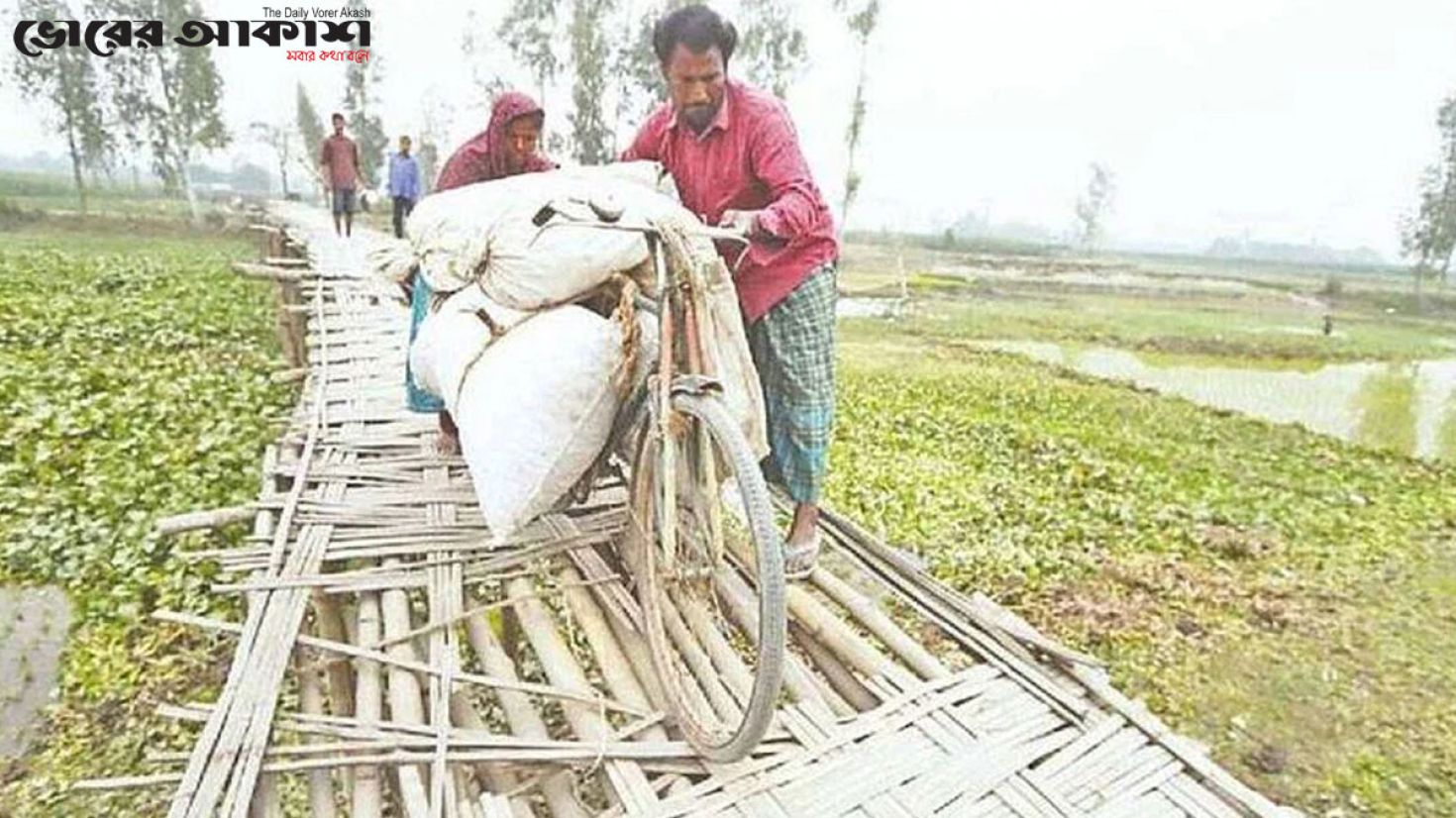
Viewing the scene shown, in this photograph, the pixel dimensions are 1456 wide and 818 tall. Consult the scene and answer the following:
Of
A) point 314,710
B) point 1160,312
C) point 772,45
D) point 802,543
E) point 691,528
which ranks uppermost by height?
point 772,45

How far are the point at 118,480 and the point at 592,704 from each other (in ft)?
14.8

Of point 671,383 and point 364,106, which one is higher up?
point 364,106

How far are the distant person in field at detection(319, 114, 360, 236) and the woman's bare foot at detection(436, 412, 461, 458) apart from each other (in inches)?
301

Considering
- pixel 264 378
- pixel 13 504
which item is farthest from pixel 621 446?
pixel 264 378

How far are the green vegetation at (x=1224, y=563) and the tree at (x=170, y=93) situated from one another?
1010 inches

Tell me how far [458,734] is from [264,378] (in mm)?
6380

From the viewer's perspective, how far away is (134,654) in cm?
401

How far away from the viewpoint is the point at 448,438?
11.8ft

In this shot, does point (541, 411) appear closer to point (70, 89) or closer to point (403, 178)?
point (403, 178)

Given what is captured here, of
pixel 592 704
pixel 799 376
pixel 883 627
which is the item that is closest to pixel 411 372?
pixel 799 376

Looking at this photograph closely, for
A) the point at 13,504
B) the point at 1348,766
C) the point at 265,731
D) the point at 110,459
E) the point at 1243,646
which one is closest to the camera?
the point at 265,731

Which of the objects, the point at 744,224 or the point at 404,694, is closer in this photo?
the point at 404,694

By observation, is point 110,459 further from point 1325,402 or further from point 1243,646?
point 1325,402

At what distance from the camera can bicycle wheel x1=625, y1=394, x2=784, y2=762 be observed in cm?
176
